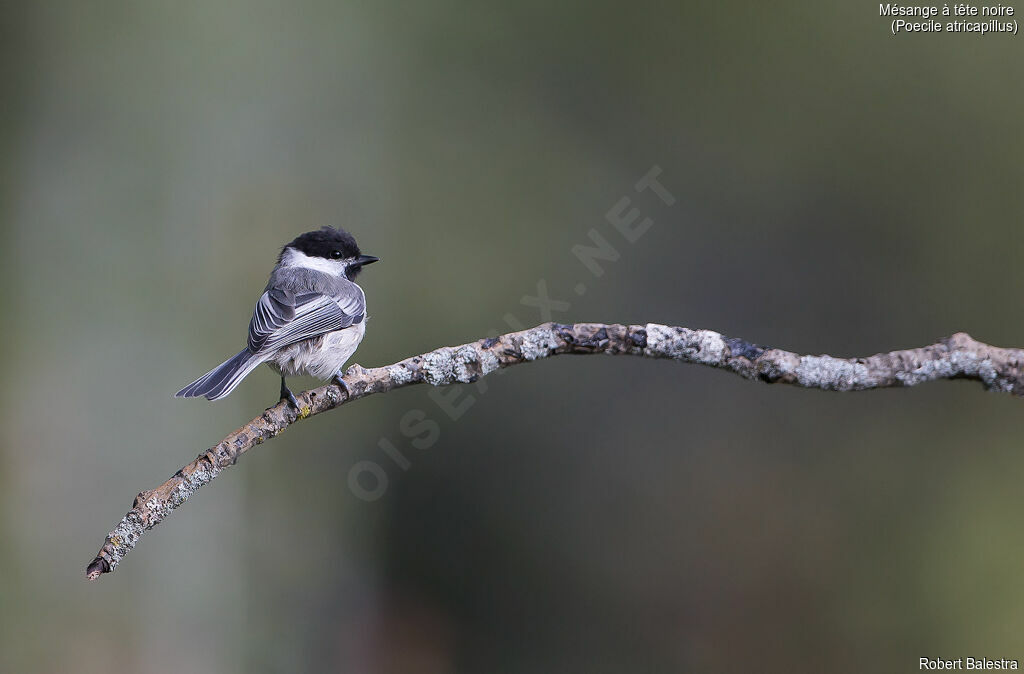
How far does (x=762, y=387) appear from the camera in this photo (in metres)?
4.70

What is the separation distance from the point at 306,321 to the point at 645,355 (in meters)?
1.46

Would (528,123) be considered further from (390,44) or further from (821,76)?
(821,76)

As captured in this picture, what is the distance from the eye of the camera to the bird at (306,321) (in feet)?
8.77

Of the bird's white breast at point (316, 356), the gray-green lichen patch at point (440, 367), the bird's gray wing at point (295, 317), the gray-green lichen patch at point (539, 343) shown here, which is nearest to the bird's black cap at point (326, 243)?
the bird's gray wing at point (295, 317)

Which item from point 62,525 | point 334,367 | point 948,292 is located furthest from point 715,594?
point 62,525

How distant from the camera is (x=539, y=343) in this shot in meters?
2.11

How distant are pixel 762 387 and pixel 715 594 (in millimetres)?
1240

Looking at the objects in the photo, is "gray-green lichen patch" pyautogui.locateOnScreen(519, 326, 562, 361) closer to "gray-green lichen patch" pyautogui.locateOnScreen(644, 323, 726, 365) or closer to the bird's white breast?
"gray-green lichen patch" pyautogui.locateOnScreen(644, 323, 726, 365)

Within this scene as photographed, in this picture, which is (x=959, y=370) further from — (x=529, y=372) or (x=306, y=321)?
(x=529, y=372)

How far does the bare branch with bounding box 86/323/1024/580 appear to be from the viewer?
1896mm

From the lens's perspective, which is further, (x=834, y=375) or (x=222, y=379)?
(x=222, y=379)
